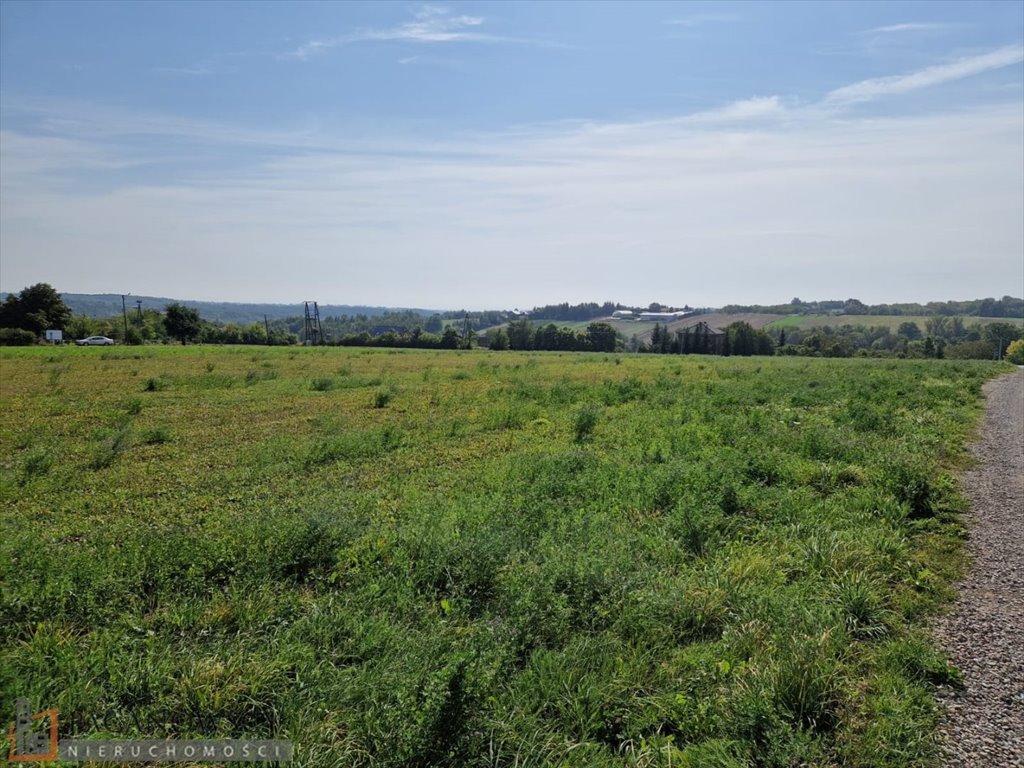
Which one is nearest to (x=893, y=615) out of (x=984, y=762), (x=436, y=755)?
(x=984, y=762)

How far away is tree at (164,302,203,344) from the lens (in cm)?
9262

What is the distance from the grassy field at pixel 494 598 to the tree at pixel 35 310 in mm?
88230

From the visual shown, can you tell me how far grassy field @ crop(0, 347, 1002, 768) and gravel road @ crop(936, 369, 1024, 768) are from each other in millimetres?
192

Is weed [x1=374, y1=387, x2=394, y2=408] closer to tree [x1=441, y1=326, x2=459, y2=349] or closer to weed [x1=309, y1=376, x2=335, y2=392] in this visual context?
weed [x1=309, y1=376, x2=335, y2=392]

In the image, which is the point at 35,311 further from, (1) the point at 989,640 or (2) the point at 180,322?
(1) the point at 989,640

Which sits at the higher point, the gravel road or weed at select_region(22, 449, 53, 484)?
weed at select_region(22, 449, 53, 484)

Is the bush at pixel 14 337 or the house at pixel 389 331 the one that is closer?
the bush at pixel 14 337

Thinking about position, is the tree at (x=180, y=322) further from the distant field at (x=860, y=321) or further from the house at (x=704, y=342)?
the distant field at (x=860, y=321)

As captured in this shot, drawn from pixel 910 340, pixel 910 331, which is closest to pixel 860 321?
pixel 910 331

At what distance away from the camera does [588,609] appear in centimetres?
518

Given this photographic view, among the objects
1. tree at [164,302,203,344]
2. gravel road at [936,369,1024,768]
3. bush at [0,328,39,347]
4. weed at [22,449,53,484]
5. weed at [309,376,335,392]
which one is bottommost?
gravel road at [936,369,1024,768]

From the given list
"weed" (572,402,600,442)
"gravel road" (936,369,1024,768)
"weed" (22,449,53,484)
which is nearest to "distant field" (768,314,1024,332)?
"weed" (572,402,600,442)

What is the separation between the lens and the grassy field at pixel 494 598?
3688mm

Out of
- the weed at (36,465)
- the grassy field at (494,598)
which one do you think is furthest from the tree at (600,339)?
the weed at (36,465)
